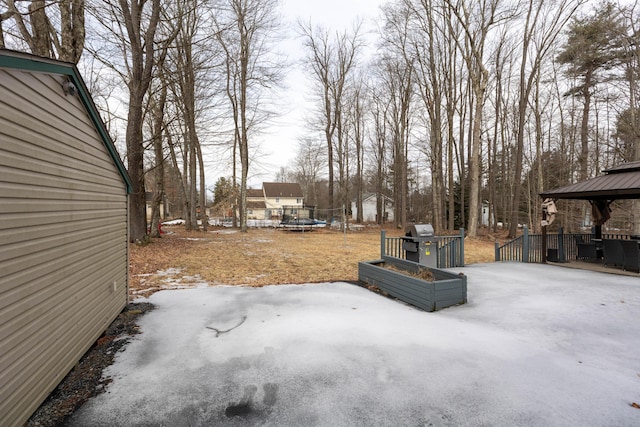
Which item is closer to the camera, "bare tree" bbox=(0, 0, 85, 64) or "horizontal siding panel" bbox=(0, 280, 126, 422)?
"horizontal siding panel" bbox=(0, 280, 126, 422)

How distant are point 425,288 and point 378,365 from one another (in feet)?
6.70

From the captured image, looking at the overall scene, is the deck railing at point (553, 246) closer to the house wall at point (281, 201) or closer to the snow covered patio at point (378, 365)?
the snow covered patio at point (378, 365)

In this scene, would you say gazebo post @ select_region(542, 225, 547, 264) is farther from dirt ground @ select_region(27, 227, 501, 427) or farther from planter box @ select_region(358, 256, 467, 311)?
planter box @ select_region(358, 256, 467, 311)

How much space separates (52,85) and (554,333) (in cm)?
619

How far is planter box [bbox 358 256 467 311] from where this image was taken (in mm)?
4656

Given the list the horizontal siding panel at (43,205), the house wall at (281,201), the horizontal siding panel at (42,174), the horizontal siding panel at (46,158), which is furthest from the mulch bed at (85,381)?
the house wall at (281,201)

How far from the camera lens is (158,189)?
14.8 m

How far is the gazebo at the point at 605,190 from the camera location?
6938 mm

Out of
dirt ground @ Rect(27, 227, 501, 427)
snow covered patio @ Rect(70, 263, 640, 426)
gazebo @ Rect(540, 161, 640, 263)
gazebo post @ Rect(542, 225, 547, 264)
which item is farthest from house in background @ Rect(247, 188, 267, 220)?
snow covered patio @ Rect(70, 263, 640, 426)

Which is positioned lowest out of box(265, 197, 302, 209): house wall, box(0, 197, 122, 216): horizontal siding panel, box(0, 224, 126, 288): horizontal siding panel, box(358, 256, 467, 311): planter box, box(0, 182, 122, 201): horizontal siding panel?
box(358, 256, 467, 311): planter box

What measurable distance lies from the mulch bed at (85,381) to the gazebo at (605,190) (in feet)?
32.4

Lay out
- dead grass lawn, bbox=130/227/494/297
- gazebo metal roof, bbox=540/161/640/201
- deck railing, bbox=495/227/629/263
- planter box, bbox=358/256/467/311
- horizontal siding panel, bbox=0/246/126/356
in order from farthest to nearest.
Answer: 1. deck railing, bbox=495/227/629/263
2. dead grass lawn, bbox=130/227/494/297
3. gazebo metal roof, bbox=540/161/640/201
4. planter box, bbox=358/256/467/311
5. horizontal siding panel, bbox=0/246/126/356

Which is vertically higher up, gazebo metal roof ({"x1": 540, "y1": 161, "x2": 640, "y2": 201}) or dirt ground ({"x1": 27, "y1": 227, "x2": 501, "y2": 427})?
gazebo metal roof ({"x1": 540, "y1": 161, "x2": 640, "y2": 201})

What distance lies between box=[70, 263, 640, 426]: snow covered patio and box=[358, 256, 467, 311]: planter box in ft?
0.58
